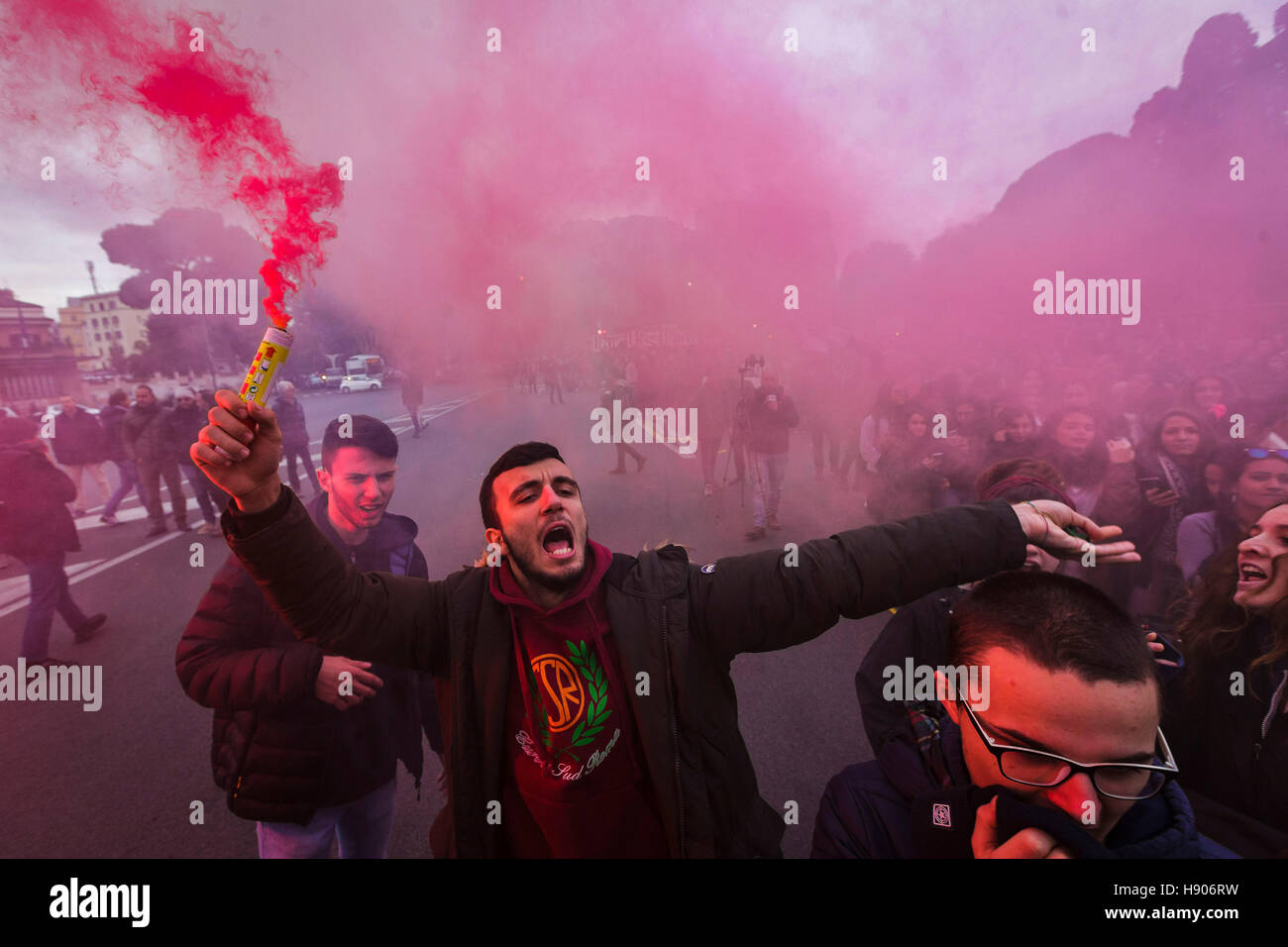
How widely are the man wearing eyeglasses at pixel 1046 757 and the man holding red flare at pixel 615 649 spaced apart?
9.2 inches

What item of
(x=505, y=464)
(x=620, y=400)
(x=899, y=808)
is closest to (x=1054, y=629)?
(x=899, y=808)

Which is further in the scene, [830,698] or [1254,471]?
[830,698]

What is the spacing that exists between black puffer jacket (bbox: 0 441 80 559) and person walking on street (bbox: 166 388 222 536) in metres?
2.69

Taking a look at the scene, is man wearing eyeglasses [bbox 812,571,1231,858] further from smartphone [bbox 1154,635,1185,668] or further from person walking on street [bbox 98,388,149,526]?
person walking on street [bbox 98,388,149,526]

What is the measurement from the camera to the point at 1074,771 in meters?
0.98

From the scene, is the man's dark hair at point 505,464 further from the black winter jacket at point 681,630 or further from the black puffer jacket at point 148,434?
the black puffer jacket at point 148,434

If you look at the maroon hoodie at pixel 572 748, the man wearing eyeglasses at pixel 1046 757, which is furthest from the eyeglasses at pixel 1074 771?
the maroon hoodie at pixel 572 748

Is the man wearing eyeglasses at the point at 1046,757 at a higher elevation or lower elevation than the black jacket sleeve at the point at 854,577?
lower

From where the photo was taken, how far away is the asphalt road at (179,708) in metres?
2.50

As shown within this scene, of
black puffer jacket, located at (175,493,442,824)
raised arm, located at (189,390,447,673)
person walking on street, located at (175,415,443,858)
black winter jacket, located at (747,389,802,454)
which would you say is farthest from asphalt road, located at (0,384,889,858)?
raised arm, located at (189,390,447,673)
